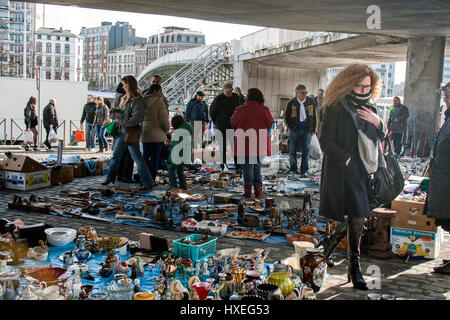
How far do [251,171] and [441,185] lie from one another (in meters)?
3.89

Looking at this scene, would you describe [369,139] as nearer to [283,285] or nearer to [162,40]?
[283,285]

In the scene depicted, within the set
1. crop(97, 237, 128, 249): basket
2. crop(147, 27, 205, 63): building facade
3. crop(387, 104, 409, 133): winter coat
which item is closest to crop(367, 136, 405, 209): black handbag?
crop(97, 237, 128, 249): basket

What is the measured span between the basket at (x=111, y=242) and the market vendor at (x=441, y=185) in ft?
10.2

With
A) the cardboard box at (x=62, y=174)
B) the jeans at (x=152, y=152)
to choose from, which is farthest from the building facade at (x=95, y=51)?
the jeans at (x=152, y=152)

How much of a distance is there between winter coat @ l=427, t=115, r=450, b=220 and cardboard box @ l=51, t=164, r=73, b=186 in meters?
6.85

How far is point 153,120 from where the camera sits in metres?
8.52

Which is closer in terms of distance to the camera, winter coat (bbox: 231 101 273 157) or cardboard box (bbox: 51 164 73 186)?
winter coat (bbox: 231 101 273 157)

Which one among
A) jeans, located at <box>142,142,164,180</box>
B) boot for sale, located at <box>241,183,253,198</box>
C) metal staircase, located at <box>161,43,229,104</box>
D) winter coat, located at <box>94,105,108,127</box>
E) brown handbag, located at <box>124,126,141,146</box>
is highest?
metal staircase, located at <box>161,43,229,104</box>

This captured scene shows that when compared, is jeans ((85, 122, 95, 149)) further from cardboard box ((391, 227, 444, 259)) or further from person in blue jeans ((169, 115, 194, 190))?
cardboard box ((391, 227, 444, 259))

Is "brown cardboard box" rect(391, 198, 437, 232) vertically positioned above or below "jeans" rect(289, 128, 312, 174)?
below

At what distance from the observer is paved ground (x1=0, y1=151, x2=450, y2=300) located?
4.08m

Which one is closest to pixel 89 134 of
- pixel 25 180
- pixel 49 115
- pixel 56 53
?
pixel 49 115

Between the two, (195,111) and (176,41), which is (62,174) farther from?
(176,41)

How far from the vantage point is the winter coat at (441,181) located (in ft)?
15.1
